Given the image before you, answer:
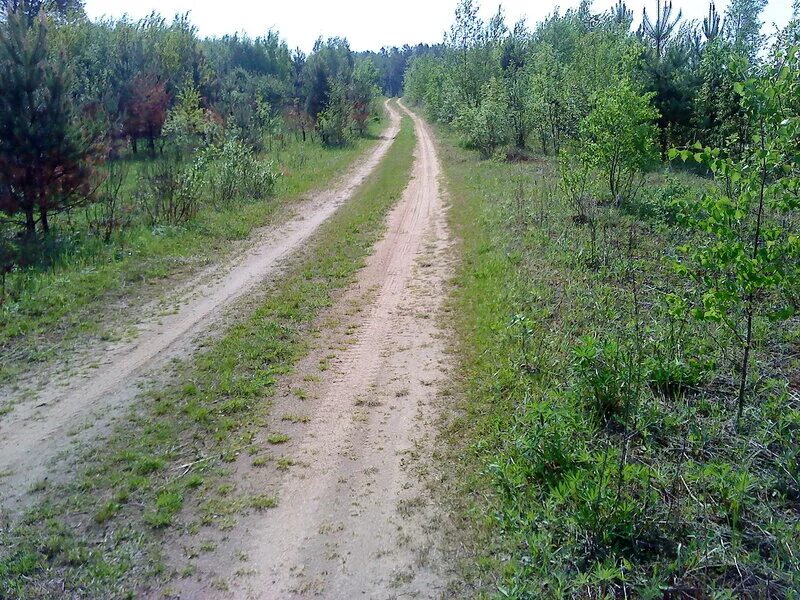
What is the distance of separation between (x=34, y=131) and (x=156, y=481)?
38.6 feet

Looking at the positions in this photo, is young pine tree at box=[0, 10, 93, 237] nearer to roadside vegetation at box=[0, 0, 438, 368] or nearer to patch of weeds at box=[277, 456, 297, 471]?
roadside vegetation at box=[0, 0, 438, 368]

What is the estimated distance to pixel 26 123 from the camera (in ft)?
43.1

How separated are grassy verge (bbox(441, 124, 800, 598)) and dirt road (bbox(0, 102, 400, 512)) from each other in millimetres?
3899

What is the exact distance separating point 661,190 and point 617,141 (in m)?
2.07

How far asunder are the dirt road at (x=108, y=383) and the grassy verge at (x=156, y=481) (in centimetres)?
35

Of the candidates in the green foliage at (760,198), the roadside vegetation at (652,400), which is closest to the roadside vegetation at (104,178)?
the roadside vegetation at (652,400)

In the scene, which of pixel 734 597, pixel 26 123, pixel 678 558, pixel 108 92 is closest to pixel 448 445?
pixel 678 558

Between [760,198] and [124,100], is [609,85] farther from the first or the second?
[124,100]

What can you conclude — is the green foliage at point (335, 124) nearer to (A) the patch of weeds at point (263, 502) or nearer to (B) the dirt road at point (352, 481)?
(B) the dirt road at point (352, 481)

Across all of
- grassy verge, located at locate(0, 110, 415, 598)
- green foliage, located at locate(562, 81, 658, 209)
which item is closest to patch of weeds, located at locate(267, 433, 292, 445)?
grassy verge, located at locate(0, 110, 415, 598)

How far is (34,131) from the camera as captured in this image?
13250 mm

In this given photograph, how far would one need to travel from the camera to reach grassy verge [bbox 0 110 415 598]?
13.4ft

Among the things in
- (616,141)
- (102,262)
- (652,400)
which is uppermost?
(616,141)

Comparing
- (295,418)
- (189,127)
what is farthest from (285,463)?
(189,127)
